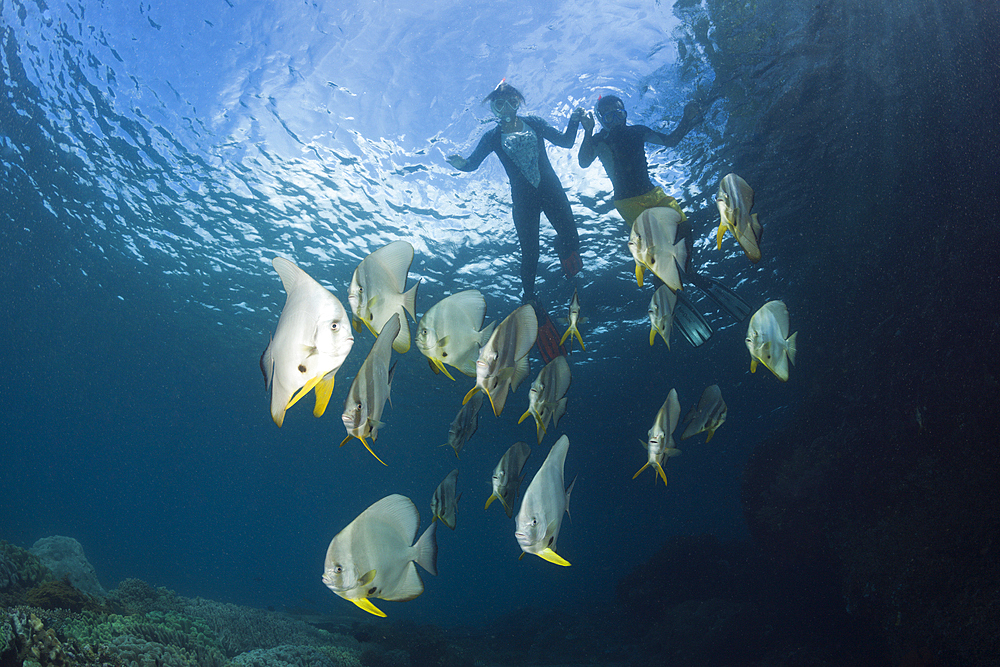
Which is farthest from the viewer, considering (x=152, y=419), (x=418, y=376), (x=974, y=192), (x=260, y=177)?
(x=152, y=419)

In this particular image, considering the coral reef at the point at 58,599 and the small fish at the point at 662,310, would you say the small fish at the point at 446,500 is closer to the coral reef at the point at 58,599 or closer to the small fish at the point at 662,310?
the small fish at the point at 662,310

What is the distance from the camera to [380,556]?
2.23 m

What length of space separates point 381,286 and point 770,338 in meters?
2.69

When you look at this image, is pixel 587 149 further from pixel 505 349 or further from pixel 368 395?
pixel 368 395

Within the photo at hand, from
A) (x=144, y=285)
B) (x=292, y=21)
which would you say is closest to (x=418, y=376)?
(x=144, y=285)

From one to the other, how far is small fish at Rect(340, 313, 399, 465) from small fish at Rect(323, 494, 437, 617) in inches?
16.4

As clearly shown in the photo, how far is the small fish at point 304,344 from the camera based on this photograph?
4.62 ft

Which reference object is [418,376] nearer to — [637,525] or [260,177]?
[260,177]

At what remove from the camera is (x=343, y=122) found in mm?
10664

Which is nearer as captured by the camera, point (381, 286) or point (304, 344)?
point (304, 344)

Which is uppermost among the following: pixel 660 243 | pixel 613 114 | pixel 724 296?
pixel 613 114

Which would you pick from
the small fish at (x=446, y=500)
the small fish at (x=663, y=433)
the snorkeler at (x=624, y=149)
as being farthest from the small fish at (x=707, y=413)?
the snorkeler at (x=624, y=149)

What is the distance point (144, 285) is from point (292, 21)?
17474 mm

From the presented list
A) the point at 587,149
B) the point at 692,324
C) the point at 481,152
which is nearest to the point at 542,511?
the point at 692,324
